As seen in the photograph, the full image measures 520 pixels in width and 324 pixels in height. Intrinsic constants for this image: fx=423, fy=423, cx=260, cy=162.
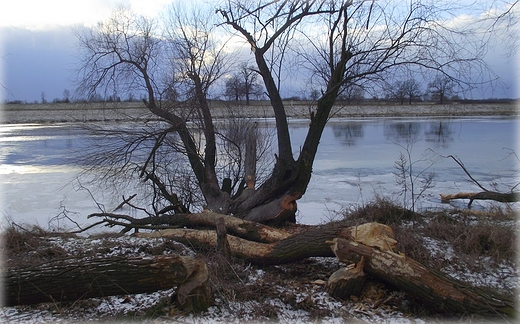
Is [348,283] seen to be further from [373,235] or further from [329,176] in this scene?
[329,176]

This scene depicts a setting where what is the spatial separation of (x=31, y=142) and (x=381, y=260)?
→ 841 inches

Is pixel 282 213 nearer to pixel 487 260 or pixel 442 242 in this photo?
pixel 442 242

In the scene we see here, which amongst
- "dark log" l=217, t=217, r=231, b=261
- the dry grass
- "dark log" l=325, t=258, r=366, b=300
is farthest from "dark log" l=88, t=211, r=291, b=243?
"dark log" l=325, t=258, r=366, b=300

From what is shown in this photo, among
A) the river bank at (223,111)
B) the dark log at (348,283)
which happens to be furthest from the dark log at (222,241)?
the river bank at (223,111)

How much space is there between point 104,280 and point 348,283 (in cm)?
265

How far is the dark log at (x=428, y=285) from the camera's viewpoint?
13.9 feet

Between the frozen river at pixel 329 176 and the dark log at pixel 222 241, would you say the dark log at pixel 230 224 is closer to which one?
the dark log at pixel 222 241

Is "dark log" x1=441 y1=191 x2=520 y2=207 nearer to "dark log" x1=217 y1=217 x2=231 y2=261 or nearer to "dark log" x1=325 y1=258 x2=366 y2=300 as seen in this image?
"dark log" x1=325 y1=258 x2=366 y2=300

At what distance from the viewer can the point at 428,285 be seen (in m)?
4.46

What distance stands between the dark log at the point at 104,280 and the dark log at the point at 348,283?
149 centimetres

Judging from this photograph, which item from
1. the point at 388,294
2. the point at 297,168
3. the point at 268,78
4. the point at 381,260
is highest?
the point at 268,78

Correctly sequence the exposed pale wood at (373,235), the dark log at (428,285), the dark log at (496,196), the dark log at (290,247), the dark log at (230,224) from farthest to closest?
the dark log at (496,196) < the dark log at (230,224) < the dark log at (290,247) < the exposed pale wood at (373,235) < the dark log at (428,285)

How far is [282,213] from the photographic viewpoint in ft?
28.7

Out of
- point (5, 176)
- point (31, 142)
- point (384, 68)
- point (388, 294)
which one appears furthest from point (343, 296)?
point (31, 142)
